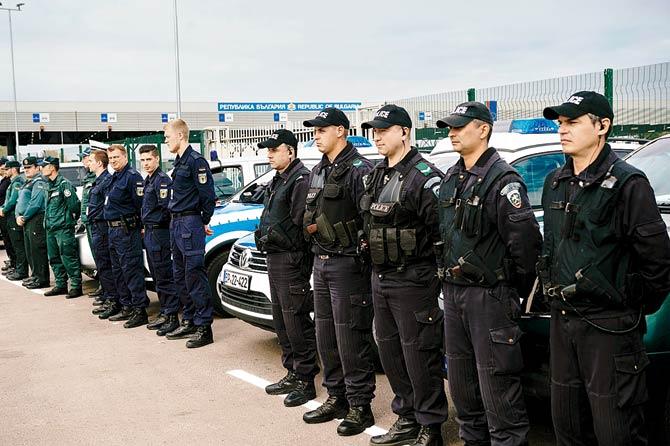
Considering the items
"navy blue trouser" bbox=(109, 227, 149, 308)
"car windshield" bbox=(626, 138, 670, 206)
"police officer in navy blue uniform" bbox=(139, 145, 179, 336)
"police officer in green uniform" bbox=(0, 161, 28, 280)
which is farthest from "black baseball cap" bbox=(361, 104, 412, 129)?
"police officer in green uniform" bbox=(0, 161, 28, 280)

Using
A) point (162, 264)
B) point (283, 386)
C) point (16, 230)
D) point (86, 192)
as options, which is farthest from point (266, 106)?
point (283, 386)

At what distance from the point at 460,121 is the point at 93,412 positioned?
3.53 m

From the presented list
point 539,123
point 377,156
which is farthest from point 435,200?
point 377,156

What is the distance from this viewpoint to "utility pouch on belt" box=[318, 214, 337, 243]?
4.83m

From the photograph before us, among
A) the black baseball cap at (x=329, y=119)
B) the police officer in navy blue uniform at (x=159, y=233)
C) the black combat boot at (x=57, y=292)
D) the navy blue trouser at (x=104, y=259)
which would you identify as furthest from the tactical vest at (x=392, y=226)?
the black combat boot at (x=57, y=292)

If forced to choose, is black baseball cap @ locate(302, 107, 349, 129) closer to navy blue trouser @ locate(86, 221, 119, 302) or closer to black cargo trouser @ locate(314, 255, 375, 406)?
black cargo trouser @ locate(314, 255, 375, 406)

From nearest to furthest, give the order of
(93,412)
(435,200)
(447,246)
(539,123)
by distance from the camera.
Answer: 1. (447,246)
2. (435,200)
3. (93,412)
4. (539,123)

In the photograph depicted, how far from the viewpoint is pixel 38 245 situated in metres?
11.2

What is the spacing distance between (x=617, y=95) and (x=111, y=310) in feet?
22.6

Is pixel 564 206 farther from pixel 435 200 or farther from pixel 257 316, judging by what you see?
pixel 257 316

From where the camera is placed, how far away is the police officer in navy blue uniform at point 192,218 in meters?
Answer: 7.18

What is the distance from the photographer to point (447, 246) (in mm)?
3945

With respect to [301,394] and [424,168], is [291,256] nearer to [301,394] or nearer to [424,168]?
[301,394]

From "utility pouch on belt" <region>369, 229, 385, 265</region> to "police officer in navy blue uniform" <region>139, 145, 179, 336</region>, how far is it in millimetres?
3795
